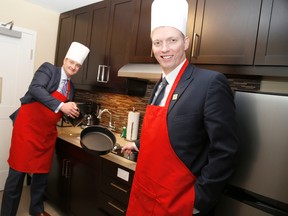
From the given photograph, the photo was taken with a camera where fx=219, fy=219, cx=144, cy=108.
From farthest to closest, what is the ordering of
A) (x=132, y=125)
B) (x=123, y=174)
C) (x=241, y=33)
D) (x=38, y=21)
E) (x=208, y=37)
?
1. (x=38, y=21)
2. (x=132, y=125)
3. (x=123, y=174)
4. (x=208, y=37)
5. (x=241, y=33)

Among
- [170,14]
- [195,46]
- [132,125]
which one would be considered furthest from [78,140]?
[170,14]

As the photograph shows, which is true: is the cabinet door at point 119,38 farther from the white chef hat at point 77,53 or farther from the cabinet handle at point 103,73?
the white chef hat at point 77,53

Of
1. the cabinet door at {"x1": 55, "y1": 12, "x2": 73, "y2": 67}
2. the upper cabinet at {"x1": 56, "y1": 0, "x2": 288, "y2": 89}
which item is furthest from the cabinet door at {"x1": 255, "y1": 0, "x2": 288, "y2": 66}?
the cabinet door at {"x1": 55, "y1": 12, "x2": 73, "y2": 67}

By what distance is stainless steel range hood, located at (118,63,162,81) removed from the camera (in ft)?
5.19

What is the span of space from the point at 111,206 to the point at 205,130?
1057 millimetres

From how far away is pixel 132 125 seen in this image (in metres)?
2.15

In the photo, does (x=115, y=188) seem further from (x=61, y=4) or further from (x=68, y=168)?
(x=61, y=4)

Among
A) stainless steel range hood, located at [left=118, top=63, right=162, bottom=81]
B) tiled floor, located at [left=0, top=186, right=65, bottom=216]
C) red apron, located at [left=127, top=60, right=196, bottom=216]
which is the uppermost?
stainless steel range hood, located at [left=118, top=63, right=162, bottom=81]

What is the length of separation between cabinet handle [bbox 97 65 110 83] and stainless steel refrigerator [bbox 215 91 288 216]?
4.49 ft

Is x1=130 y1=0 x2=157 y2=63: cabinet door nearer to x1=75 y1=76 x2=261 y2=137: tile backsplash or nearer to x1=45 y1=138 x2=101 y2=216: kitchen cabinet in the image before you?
x1=75 y1=76 x2=261 y2=137: tile backsplash

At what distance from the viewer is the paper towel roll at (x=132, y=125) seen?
2.14m

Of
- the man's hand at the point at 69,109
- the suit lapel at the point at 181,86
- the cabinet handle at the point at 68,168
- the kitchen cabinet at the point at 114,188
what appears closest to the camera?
→ the suit lapel at the point at 181,86

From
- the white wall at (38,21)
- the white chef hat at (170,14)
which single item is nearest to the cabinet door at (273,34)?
the white chef hat at (170,14)

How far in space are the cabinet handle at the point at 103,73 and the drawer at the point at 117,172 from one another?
2.67 ft
